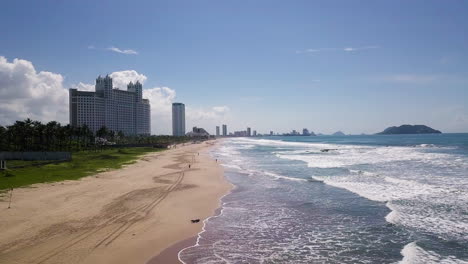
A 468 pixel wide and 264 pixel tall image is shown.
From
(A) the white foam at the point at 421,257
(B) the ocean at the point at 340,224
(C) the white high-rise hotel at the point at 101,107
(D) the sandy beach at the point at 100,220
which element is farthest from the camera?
(C) the white high-rise hotel at the point at 101,107

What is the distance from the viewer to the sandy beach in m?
12.0

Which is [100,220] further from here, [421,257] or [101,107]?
[101,107]

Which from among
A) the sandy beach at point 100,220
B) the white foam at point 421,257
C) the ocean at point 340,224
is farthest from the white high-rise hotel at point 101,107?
the white foam at point 421,257

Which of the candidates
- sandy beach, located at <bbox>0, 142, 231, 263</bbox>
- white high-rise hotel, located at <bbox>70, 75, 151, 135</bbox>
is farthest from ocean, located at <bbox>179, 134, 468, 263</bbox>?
white high-rise hotel, located at <bbox>70, 75, 151, 135</bbox>

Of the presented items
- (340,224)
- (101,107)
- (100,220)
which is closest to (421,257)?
(340,224)

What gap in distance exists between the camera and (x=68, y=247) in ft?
40.6

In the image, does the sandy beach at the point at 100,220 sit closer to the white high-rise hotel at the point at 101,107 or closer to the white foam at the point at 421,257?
the white foam at the point at 421,257

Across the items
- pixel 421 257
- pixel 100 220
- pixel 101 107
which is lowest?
pixel 421 257

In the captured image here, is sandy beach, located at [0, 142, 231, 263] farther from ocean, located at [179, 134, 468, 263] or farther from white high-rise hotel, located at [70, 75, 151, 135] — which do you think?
white high-rise hotel, located at [70, 75, 151, 135]

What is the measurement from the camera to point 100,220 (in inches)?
643

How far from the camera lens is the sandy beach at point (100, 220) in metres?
12.0

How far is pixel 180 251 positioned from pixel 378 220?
1012 centimetres

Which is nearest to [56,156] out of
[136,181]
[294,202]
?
[136,181]

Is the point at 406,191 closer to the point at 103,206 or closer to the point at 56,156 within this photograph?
the point at 103,206
